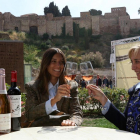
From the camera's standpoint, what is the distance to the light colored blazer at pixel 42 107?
1613 mm

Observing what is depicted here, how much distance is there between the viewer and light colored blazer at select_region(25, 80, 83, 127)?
1.61 m

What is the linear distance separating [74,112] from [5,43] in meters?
4.58

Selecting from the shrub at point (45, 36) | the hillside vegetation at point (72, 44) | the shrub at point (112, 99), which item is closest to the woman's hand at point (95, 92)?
the shrub at point (112, 99)

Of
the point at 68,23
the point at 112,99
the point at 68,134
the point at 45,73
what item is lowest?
the point at 112,99

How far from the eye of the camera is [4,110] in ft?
4.13

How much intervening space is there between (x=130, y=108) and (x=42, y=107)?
60 cm

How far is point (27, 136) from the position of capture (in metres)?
1.18

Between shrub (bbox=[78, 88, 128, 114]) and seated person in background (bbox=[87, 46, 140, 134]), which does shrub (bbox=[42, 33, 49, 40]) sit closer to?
shrub (bbox=[78, 88, 128, 114])

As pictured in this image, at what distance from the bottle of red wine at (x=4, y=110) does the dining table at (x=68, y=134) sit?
0.13 ft

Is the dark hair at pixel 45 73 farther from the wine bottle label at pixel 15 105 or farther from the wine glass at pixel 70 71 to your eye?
the wine bottle label at pixel 15 105

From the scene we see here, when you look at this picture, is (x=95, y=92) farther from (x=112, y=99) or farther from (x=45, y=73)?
(x=112, y=99)

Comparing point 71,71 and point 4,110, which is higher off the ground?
point 71,71

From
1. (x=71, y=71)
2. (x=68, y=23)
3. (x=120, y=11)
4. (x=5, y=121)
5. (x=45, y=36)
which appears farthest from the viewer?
(x=120, y=11)

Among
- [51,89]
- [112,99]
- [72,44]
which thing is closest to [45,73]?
[51,89]
